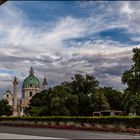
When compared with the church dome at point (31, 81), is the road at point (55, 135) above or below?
below

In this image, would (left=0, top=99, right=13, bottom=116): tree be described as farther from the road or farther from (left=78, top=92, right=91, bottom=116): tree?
the road

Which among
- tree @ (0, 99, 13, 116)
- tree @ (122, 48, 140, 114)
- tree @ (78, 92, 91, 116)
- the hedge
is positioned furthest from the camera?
tree @ (0, 99, 13, 116)

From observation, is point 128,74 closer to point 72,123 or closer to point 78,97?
point 72,123

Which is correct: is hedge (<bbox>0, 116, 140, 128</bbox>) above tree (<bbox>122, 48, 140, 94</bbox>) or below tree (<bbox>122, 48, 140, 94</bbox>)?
→ below

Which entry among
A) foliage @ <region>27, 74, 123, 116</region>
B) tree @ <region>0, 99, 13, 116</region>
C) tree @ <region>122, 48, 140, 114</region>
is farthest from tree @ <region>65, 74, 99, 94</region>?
tree @ <region>0, 99, 13, 116</region>

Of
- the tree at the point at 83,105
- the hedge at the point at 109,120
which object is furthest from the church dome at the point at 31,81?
the hedge at the point at 109,120

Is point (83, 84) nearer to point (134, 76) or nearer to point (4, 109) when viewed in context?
point (134, 76)

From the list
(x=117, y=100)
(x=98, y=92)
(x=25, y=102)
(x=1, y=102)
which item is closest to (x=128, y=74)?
(x=98, y=92)

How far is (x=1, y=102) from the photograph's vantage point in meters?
126

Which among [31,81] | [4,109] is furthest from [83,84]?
[31,81]

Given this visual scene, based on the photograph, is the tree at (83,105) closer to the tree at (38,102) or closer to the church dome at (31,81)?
the tree at (38,102)

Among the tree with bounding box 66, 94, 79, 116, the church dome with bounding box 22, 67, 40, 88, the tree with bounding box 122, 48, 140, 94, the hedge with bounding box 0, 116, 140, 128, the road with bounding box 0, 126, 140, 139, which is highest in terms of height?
the church dome with bounding box 22, 67, 40, 88

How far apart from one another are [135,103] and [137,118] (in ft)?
37.1

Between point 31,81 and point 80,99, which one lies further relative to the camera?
point 31,81
